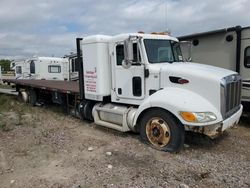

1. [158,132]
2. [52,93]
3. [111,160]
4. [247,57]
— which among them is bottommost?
[111,160]

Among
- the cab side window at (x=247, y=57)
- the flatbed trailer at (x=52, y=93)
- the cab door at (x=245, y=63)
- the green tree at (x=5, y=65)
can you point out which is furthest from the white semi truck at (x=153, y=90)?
the green tree at (x=5, y=65)

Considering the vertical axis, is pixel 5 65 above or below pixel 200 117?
above

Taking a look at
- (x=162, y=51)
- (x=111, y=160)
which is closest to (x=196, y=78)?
(x=162, y=51)

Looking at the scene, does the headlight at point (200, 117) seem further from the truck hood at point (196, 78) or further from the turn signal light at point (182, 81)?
the turn signal light at point (182, 81)

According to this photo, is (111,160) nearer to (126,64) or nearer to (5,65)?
(126,64)

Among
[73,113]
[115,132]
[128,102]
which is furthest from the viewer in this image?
[73,113]

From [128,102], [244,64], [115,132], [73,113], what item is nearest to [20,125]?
[73,113]

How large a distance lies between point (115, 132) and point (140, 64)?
6.84ft

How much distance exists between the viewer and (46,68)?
2005 cm

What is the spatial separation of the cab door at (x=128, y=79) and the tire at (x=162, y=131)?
78 cm

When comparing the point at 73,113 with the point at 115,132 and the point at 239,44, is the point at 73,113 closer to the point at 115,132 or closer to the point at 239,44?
the point at 115,132

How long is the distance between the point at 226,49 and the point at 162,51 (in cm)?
264

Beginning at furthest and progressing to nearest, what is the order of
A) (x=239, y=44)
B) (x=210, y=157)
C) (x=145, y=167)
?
(x=239, y=44) < (x=210, y=157) < (x=145, y=167)

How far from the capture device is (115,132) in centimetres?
754
